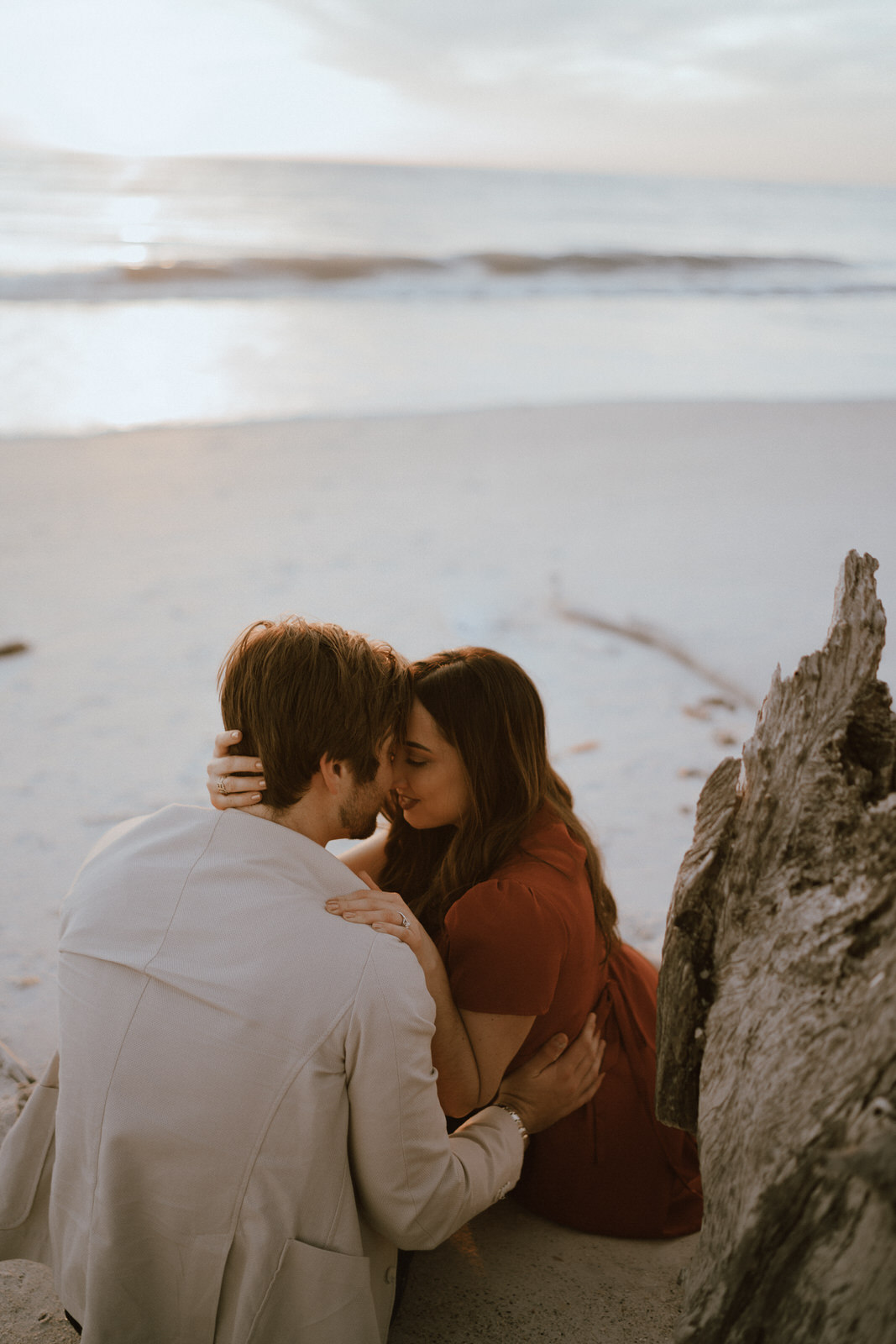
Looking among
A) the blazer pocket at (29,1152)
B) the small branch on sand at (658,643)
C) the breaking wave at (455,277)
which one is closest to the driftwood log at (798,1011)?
the blazer pocket at (29,1152)

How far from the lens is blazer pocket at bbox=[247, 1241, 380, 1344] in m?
1.82

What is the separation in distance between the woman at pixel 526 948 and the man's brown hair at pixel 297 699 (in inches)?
13.5

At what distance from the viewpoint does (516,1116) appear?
235cm

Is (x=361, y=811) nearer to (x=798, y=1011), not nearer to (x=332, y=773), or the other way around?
(x=332, y=773)

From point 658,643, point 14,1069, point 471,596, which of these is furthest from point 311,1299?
point 471,596

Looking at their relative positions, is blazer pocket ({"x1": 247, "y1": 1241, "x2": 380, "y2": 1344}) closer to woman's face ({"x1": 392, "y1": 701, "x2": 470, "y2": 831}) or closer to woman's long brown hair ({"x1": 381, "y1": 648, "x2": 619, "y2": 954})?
woman's long brown hair ({"x1": 381, "y1": 648, "x2": 619, "y2": 954})

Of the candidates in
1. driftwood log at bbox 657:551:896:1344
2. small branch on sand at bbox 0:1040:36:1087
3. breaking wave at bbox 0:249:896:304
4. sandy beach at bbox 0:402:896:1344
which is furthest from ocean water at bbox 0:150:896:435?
driftwood log at bbox 657:551:896:1344

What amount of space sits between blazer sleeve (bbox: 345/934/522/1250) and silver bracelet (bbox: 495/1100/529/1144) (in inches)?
11.6

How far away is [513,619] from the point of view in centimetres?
632

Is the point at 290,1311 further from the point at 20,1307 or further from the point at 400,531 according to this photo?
the point at 400,531

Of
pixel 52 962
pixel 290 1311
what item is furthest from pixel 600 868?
pixel 52 962

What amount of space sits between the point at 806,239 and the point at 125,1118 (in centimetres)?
3131

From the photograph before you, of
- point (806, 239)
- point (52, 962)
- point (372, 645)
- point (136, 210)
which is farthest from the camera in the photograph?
point (806, 239)

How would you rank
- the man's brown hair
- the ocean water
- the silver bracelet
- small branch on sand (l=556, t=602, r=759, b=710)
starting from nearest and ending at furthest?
Answer: 1. the man's brown hair
2. the silver bracelet
3. small branch on sand (l=556, t=602, r=759, b=710)
4. the ocean water
